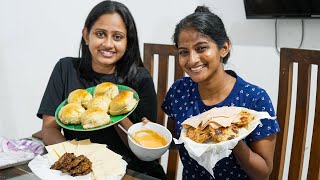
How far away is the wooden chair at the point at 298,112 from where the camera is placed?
110 cm

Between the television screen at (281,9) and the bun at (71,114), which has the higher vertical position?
the television screen at (281,9)

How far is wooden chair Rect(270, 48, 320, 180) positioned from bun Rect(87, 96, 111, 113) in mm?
651

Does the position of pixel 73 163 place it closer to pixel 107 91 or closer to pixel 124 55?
pixel 107 91

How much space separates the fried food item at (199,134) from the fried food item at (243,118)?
8 cm

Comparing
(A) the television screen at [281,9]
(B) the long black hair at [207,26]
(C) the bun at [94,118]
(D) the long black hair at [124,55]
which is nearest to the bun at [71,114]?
(C) the bun at [94,118]

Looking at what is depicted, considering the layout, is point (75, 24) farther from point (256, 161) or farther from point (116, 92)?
point (256, 161)

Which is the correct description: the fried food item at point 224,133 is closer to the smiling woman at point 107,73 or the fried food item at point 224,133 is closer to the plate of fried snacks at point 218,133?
the plate of fried snacks at point 218,133

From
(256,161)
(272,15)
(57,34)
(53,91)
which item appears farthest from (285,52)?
(57,34)

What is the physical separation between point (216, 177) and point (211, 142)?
349 mm

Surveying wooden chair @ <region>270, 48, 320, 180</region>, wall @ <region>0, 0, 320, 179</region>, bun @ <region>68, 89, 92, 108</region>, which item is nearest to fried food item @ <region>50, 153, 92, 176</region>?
bun @ <region>68, 89, 92, 108</region>

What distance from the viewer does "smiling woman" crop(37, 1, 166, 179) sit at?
1.24 metres

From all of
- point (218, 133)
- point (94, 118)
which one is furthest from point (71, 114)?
point (218, 133)

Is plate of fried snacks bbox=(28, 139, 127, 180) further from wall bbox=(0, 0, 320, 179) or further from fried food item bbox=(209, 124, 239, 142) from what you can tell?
wall bbox=(0, 0, 320, 179)

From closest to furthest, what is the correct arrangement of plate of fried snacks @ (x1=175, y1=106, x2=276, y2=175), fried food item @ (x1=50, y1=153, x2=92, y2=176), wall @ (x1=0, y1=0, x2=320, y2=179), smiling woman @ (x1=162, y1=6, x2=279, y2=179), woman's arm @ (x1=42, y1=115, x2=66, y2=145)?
plate of fried snacks @ (x1=175, y1=106, x2=276, y2=175)
fried food item @ (x1=50, y1=153, x2=92, y2=176)
smiling woman @ (x1=162, y1=6, x2=279, y2=179)
woman's arm @ (x1=42, y1=115, x2=66, y2=145)
wall @ (x1=0, y1=0, x2=320, y2=179)
